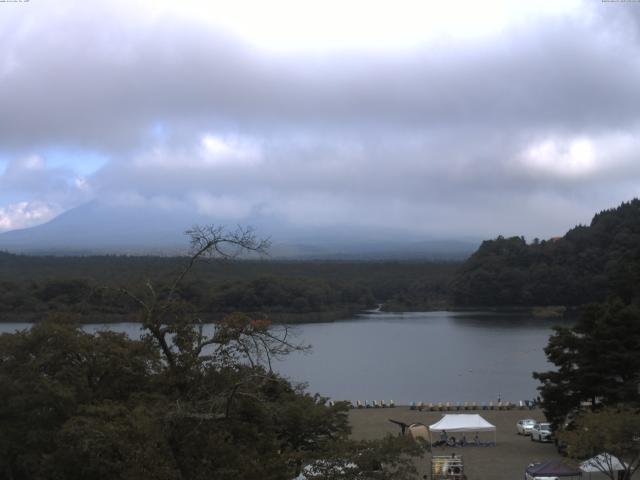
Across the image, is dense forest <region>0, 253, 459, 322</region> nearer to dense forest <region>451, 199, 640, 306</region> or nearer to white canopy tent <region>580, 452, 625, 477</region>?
dense forest <region>451, 199, 640, 306</region>

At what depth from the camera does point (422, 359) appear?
109ft

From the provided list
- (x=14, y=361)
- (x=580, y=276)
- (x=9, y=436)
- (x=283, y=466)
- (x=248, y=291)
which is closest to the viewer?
(x=283, y=466)

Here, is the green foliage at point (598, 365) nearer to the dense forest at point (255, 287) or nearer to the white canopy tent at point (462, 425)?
the white canopy tent at point (462, 425)

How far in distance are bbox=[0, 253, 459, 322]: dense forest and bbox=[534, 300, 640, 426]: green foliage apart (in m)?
22.4

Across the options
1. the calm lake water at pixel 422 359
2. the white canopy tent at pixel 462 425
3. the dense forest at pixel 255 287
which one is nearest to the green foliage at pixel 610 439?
the white canopy tent at pixel 462 425

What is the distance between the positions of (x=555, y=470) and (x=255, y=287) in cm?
4056

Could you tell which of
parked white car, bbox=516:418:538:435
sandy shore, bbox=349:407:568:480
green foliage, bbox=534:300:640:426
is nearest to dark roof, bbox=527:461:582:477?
sandy shore, bbox=349:407:568:480

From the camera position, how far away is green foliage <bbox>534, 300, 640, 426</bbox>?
42.9ft

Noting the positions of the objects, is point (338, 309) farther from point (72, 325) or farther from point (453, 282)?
point (72, 325)

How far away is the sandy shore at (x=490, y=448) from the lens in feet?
40.3

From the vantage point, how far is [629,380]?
13078 mm

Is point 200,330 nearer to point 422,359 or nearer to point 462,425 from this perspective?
point 462,425

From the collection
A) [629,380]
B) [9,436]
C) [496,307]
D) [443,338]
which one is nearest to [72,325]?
[9,436]

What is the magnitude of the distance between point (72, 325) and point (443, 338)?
1274 inches
